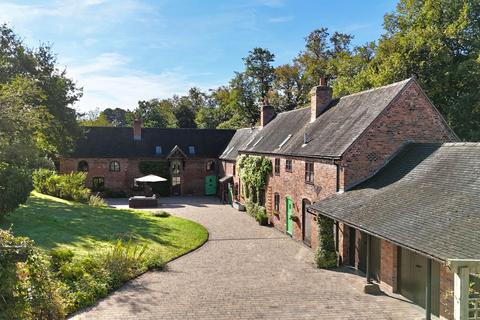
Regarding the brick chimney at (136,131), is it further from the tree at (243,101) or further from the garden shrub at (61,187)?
the tree at (243,101)

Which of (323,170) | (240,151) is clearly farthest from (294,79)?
(323,170)

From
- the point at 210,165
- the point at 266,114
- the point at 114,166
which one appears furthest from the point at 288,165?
the point at 114,166

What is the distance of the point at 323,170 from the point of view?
61.8ft

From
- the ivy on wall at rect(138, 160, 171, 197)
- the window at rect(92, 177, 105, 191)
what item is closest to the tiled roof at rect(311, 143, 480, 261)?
the ivy on wall at rect(138, 160, 171, 197)

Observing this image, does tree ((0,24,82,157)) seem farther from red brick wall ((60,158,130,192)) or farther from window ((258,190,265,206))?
window ((258,190,265,206))

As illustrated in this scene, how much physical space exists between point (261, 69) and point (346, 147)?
45.1 metres

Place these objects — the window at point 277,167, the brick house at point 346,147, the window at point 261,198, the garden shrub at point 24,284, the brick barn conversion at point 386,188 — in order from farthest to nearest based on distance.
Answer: the window at point 261,198, the window at point 277,167, the brick house at point 346,147, the brick barn conversion at point 386,188, the garden shrub at point 24,284

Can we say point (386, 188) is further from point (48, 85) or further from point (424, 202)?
point (48, 85)

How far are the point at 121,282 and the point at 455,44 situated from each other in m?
29.1

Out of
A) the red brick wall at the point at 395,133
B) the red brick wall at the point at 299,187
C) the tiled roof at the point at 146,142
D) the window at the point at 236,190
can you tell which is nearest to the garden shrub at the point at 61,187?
the tiled roof at the point at 146,142

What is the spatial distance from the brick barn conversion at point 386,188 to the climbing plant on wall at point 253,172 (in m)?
0.58

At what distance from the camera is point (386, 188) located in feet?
49.8

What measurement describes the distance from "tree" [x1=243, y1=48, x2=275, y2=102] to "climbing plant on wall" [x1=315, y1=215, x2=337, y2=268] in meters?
44.7

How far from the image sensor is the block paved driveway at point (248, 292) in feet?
38.7
